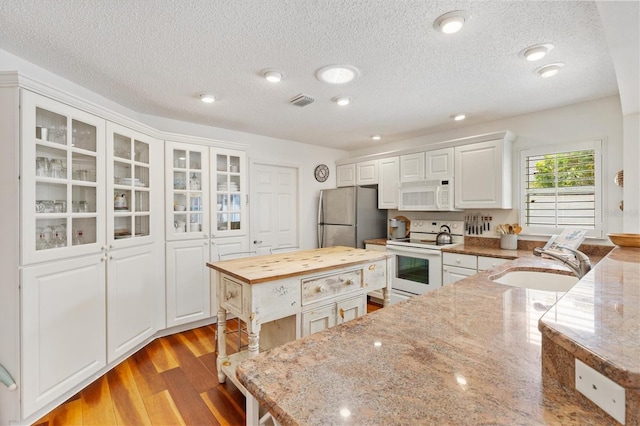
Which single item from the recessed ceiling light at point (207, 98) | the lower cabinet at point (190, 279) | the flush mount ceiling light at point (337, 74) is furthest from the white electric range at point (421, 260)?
the recessed ceiling light at point (207, 98)

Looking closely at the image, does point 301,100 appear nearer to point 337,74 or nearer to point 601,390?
point 337,74

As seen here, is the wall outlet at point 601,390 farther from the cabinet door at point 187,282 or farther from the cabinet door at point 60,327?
the cabinet door at point 187,282

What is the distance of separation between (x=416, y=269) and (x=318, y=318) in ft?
6.11

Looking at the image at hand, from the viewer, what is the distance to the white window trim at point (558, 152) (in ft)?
9.11

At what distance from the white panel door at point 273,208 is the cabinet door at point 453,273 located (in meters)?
2.13

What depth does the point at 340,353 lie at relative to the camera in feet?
2.91

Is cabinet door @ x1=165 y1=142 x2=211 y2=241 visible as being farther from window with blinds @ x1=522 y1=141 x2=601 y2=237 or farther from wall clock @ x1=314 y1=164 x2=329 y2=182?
window with blinds @ x1=522 y1=141 x2=601 y2=237

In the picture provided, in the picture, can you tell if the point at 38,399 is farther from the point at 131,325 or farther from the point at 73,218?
the point at 73,218

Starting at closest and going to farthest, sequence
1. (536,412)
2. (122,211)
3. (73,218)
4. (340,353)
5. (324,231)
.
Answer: (536,412) < (340,353) < (73,218) < (122,211) < (324,231)

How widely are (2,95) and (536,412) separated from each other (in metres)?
2.75

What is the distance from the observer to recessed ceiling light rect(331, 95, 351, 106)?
2.68 metres

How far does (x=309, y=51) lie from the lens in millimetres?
1904

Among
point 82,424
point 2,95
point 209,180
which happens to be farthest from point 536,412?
point 209,180

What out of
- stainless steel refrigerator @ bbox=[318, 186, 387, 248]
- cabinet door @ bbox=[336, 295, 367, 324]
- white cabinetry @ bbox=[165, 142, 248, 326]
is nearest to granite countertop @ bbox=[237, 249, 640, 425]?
cabinet door @ bbox=[336, 295, 367, 324]
